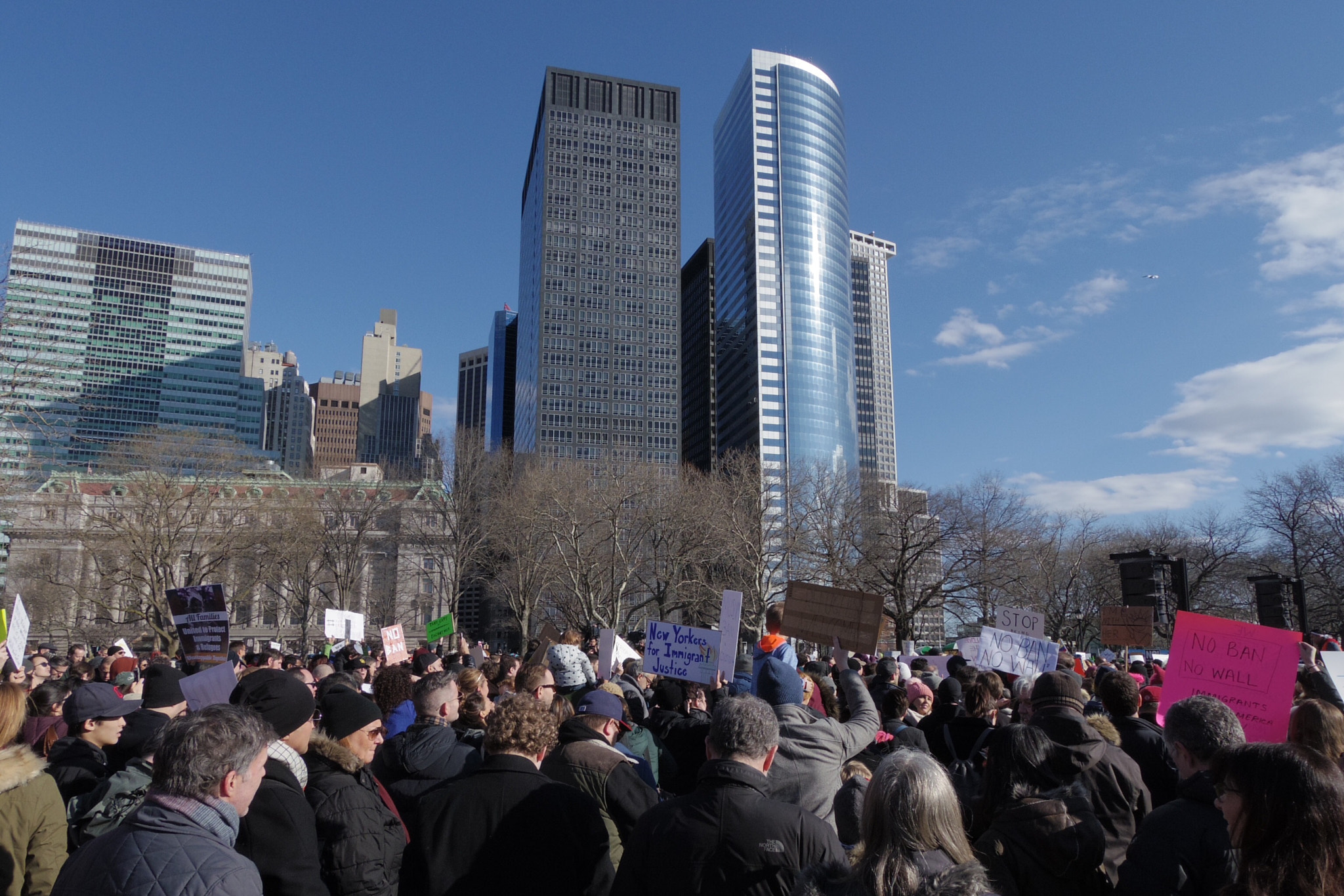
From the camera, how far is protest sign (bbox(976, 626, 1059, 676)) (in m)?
10.2

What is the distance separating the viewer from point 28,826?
13.2ft

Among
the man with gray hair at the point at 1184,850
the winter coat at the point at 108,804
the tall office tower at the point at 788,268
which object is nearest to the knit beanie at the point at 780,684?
the man with gray hair at the point at 1184,850

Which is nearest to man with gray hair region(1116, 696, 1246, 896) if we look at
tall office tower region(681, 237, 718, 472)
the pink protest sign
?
the pink protest sign

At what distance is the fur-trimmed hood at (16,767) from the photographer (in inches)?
155

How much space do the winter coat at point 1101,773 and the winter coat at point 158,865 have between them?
140 inches

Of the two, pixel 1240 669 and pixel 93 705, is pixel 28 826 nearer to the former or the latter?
pixel 93 705

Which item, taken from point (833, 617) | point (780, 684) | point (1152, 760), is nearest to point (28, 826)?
point (780, 684)

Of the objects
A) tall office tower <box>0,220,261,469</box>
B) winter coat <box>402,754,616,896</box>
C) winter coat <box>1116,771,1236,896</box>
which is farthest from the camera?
tall office tower <box>0,220,261,469</box>

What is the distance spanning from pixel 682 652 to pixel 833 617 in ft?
5.38

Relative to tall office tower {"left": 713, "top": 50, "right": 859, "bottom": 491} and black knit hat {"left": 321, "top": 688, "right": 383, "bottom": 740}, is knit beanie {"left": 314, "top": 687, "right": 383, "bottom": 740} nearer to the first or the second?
black knit hat {"left": 321, "top": 688, "right": 383, "bottom": 740}

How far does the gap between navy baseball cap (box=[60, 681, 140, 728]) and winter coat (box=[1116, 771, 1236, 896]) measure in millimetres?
5703

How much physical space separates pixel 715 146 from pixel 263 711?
16617 centimetres

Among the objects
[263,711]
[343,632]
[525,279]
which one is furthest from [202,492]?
[525,279]

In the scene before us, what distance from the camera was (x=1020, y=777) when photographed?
12.8 feet
